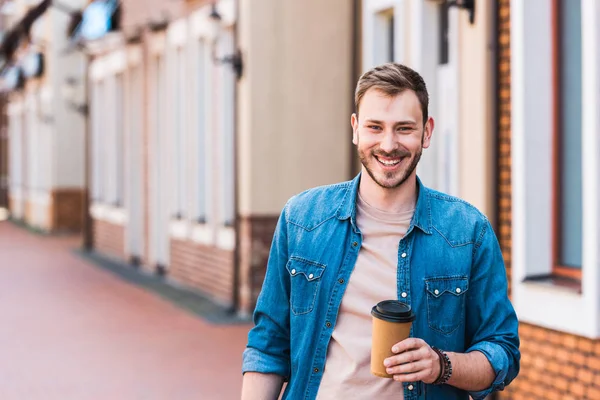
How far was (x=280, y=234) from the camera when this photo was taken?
2.56 metres

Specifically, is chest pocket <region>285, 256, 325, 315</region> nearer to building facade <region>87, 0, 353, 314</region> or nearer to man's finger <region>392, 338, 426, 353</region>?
man's finger <region>392, 338, 426, 353</region>

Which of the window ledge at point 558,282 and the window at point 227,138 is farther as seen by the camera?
the window at point 227,138

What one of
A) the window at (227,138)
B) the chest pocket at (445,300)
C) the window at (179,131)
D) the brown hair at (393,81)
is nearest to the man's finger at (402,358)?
the chest pocket at (445,300)

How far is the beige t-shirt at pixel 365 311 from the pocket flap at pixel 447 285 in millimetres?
87

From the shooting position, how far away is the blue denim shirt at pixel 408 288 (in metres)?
2.35

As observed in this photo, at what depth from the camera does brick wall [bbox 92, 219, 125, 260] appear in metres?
18.3

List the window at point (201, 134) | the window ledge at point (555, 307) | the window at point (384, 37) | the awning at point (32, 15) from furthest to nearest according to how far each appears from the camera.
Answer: the awning at point (32, 15) → the window at point (201, 134) → the window at point (384, 37) → the window ledge at point (555, 307)

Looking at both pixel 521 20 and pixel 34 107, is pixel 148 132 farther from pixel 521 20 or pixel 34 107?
pixel 34 107

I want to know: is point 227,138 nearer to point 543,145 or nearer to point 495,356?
point 543,145

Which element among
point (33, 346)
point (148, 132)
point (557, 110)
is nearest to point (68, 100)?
point (148, 132)

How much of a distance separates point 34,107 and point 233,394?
23.3 metres

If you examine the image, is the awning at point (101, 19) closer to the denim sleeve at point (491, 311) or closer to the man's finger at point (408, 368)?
the denim sleeve at point (491, 311)

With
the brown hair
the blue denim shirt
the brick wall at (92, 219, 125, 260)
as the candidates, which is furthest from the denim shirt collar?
the brick wall at (92, 219, 125, 260)

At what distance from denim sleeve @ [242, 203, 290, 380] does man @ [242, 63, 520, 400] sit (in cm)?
4
